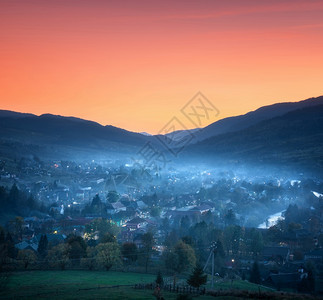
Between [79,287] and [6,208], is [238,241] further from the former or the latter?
[6,208]

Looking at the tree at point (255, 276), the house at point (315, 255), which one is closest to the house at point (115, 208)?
the house at point (315, 255)

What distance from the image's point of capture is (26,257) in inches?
1451

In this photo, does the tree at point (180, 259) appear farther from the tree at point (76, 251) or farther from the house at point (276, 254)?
the house at point (276, 254)

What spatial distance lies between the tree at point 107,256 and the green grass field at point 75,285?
57.1 inches

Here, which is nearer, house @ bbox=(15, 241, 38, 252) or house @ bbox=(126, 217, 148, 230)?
house @ bbox=(15, 241, 38, 252)

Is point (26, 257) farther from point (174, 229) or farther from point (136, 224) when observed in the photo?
point (136, 224)

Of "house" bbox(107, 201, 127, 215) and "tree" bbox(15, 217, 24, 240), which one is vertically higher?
"house" bbox(107, 201, 127, 215)

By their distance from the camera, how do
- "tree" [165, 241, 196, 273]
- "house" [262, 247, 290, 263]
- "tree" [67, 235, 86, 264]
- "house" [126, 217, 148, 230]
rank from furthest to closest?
"house" [126, 217, 148, 230]
"house" [262, 247, 290, 263]
"tree" [67, 235, 86, 264]
"tree" [165, 241, 196, 273]

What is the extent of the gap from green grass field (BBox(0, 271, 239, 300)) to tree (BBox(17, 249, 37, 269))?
2.74m

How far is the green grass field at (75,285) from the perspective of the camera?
2326 cm

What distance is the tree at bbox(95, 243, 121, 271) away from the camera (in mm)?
36000

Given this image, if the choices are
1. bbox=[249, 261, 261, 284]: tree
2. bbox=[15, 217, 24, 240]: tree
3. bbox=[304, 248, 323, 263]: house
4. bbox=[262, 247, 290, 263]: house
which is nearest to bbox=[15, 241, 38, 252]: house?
bbox=[15, 217, 24, 240]: tree

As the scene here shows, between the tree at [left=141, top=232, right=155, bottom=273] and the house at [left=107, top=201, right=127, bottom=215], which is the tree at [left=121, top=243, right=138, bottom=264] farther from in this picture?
the house at [left=107, top=201, right=127, bottom=215]

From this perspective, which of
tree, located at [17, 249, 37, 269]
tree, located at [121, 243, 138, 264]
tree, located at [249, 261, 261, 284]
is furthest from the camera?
tree, located at [121, 243, 138, 264]
